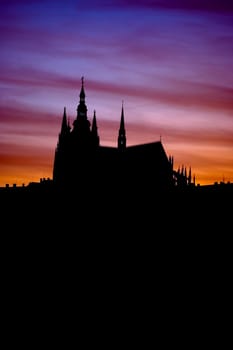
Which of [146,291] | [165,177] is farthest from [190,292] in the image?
[165,177]

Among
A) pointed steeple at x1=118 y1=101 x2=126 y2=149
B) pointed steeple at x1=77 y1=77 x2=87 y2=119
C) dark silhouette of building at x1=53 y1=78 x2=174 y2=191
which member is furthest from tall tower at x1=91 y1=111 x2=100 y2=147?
pointed steeple at x1=118 y1=101 x2=126 y2=149

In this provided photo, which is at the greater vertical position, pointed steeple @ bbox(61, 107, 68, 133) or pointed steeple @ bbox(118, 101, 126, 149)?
pointed steeple @ bbox(61, 107, 68, 133)

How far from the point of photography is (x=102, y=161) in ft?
291

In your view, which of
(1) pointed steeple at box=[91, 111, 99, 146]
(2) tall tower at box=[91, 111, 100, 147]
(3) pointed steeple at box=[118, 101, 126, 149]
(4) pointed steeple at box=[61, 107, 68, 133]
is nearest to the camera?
(2) tall tower at box=[91, 111, 100, 147]

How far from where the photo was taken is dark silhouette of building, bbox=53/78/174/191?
3056 inches

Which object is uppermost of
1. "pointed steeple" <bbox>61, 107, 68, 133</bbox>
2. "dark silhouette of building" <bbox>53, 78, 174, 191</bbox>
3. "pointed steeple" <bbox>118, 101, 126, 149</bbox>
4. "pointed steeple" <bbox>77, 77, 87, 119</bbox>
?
"pointed steeple" <bbox>77, 77, 87, 119</bbox>

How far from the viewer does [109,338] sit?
89.7 ft

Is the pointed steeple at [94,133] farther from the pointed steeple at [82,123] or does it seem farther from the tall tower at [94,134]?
the pointed steeple at [82,123]

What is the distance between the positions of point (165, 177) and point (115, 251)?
28.4 m

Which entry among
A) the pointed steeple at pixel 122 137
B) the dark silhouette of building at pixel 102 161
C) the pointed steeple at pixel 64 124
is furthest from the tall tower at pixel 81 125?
the pointed steeple at pixel 122 137

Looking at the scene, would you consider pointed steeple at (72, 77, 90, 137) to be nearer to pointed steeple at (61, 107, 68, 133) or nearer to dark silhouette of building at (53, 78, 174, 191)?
dark silhouette of building at (53, 78, 174, 191)

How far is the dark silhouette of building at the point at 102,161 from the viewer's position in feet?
255

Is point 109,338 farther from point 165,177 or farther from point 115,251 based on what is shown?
point 165,177

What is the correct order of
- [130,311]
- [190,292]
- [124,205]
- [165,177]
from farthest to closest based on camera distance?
1. [165,177]
2. [124,205]
3. [190,292]
4. [130,311]
